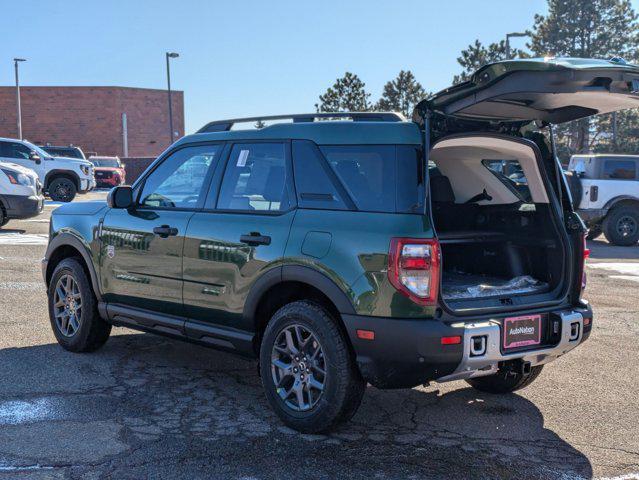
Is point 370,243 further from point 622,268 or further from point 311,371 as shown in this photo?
point 622,268

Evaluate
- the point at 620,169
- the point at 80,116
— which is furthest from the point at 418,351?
A: the point at 80,116

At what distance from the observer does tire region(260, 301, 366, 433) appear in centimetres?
441

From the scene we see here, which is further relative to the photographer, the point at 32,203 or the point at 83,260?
the point at 32,203

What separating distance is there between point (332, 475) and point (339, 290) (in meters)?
0.98

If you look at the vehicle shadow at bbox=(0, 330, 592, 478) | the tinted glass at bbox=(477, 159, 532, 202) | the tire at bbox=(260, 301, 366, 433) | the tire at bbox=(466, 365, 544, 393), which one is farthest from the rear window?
the tire at bbox=(466, 365, 544, 393)

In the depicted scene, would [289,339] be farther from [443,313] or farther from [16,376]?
[16,376]

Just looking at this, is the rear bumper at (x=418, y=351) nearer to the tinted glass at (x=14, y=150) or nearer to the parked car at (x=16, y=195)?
the parked car at (x=16, y=195)

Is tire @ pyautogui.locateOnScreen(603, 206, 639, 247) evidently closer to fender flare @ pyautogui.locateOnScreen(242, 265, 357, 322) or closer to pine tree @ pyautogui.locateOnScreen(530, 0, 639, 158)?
fender flare @ pyautogui.locateOnScreen(242, 265, 357, 322)

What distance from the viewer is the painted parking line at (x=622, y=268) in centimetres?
1165

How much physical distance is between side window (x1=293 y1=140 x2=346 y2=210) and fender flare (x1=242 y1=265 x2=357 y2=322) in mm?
406

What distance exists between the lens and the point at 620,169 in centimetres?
1650

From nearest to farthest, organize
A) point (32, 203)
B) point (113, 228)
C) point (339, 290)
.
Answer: point (339, 290) → point (113, 228) → point (32, 203)

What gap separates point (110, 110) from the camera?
51344 millimetres

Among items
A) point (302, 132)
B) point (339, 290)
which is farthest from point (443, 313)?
point (302, 132)
